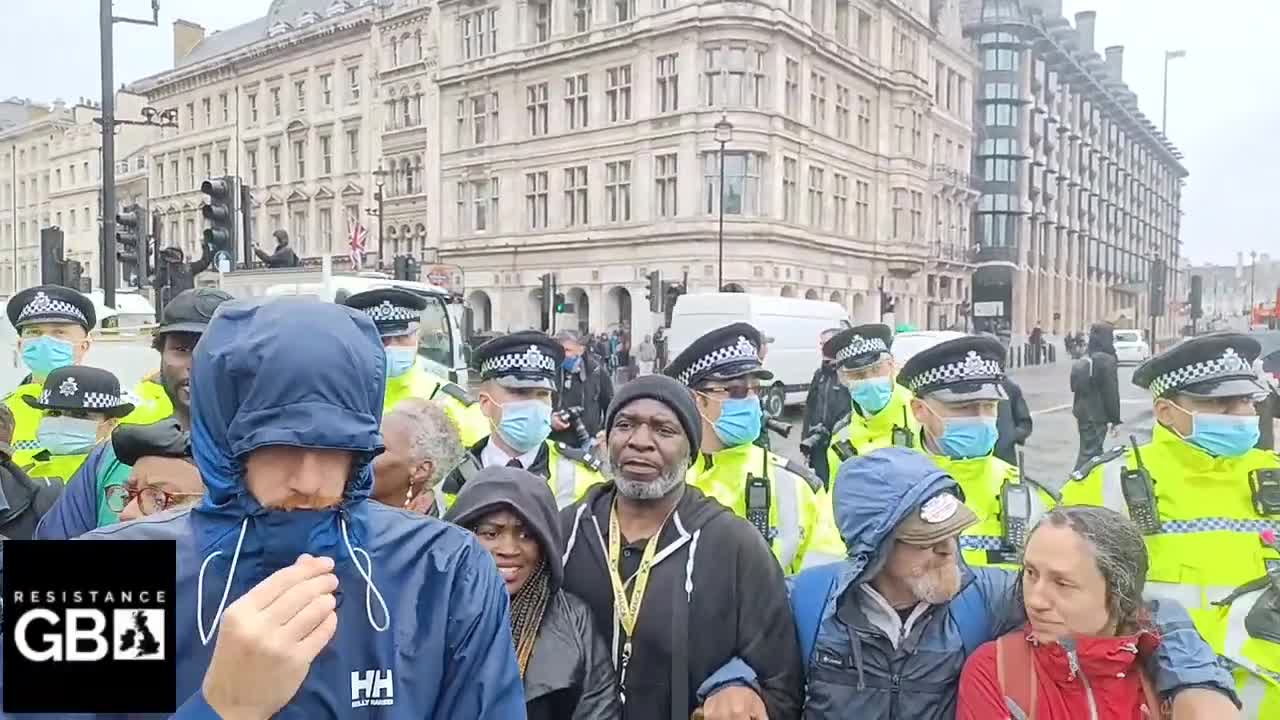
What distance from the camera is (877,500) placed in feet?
8.78

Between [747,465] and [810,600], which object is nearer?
[810,600]

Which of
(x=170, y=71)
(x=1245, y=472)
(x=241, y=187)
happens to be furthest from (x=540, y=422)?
(x=170, y=71)

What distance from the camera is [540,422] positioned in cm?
507

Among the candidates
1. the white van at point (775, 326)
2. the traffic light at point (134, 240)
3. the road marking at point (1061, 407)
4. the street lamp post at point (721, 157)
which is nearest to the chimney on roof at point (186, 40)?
the street lamp post at point (721, 157)

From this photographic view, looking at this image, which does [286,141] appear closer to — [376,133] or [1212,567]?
[376,133]

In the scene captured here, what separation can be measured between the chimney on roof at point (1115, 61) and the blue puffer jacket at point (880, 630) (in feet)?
331

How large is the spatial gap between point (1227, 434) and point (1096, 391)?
780 cm

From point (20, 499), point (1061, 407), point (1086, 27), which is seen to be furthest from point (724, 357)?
point (1086, 27)

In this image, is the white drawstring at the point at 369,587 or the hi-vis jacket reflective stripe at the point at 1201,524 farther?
the hi-vis jacket reflective stripe at the point at 1201,524

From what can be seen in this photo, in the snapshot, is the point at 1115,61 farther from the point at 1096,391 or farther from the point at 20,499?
the point at 20,499

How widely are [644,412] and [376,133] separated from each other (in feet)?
160

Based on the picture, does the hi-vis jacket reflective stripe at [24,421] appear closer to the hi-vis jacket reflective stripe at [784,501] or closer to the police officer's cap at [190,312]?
the police officer's cap at [190,312]

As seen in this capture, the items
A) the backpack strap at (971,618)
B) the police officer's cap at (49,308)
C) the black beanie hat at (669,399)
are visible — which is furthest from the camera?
the police officer's cap at (49,308)

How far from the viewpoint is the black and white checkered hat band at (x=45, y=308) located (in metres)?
6.20
